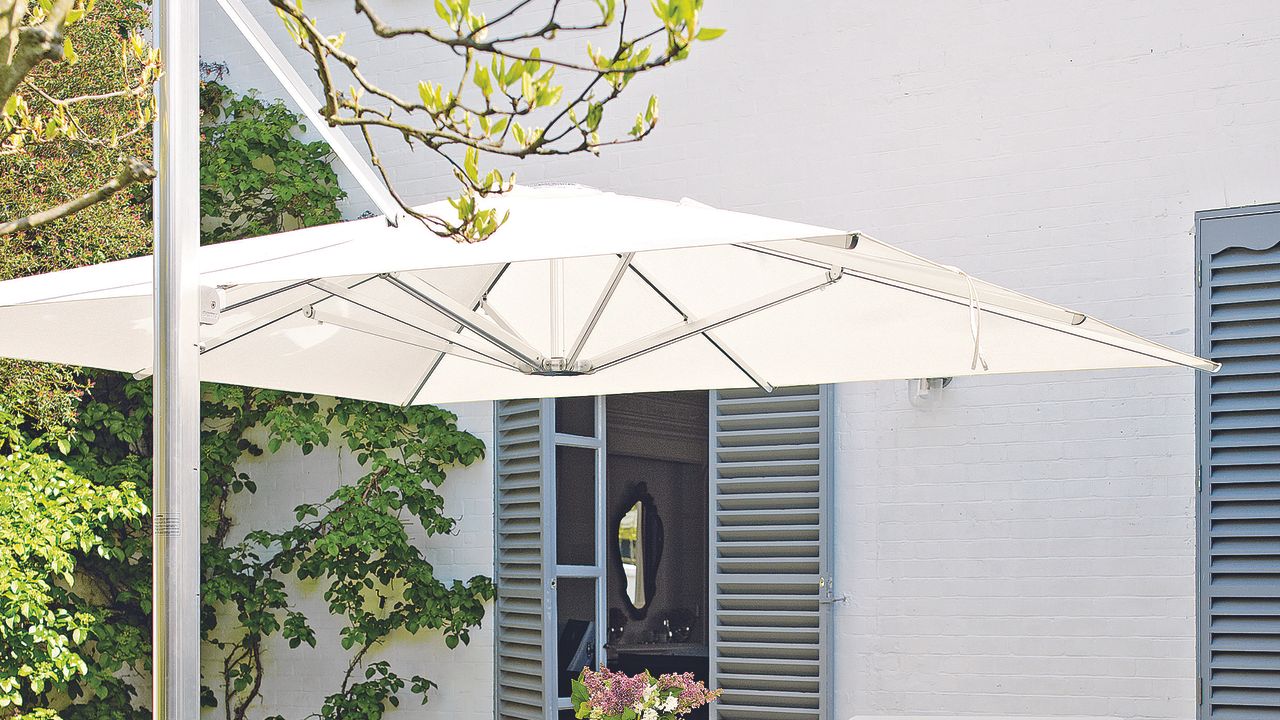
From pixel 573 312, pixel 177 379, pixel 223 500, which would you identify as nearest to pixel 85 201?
pixel 177 379

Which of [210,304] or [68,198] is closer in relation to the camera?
[210,304]

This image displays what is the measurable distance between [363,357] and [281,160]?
2.48m

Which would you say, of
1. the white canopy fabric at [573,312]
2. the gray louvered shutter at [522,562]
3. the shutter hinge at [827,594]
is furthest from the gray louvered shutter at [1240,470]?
the gray louvered shutter at [522,562]

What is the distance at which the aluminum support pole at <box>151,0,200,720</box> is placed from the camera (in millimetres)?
1850

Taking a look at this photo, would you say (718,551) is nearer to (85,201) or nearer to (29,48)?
(85,201)

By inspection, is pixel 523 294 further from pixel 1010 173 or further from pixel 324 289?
pixel 1010 173

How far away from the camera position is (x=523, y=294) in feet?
12.6

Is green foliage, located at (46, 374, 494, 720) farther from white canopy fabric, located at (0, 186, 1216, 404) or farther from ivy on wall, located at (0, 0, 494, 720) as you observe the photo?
white canopy fabric, located at (0, 186, 1216, 404)

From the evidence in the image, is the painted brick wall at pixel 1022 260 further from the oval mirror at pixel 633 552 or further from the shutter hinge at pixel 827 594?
the oval mirror at pixel 633 552

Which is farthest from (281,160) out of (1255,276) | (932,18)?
(1255,276)

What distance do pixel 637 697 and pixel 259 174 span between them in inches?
140

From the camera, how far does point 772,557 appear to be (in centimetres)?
508

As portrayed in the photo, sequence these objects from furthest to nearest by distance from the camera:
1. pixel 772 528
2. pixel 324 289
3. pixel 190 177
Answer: pixel 772 528, pixel 324 289, pixel 190 177

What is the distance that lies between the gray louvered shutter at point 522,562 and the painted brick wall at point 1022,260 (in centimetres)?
119
